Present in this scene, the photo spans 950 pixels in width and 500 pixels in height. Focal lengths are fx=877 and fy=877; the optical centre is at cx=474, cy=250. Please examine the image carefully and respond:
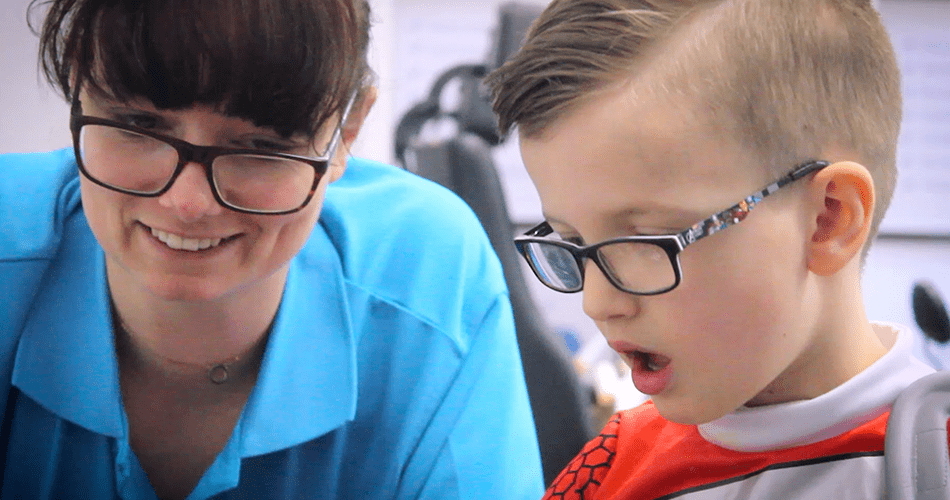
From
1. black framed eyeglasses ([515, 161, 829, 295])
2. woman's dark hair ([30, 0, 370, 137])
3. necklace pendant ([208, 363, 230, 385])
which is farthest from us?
necklace pendant ([208, 363, 230, 385])

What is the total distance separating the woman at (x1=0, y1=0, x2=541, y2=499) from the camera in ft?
2.71

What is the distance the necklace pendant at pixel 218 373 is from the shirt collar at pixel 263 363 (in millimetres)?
77

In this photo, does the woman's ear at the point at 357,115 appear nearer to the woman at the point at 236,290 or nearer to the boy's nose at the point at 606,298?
the woman at the point at 236,290

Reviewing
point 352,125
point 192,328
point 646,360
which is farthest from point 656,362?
point 192,328

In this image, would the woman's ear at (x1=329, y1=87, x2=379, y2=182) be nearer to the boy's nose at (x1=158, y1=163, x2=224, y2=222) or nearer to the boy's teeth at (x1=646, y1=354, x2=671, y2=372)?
the boy's nose at (x1=158, y1=163, x2=224, y2=222)

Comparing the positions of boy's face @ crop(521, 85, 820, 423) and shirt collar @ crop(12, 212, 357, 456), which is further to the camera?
shirt collar @ crop(12, 212, 357, 456)

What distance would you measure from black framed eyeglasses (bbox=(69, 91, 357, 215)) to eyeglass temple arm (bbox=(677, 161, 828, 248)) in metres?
0.40

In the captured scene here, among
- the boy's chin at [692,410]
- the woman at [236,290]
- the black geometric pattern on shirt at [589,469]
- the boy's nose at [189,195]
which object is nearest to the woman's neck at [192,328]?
the woman at [236,290]

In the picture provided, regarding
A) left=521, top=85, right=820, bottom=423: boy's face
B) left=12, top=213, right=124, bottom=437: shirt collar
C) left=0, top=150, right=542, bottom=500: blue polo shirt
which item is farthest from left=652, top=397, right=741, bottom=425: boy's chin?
left=12, top=213, right=124, bottom=437: shirt collar

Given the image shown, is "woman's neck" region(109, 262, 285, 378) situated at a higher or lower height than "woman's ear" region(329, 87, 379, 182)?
lower

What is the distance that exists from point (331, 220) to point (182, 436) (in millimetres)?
322

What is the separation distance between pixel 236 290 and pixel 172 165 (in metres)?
0.17

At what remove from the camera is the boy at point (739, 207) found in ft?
2.11

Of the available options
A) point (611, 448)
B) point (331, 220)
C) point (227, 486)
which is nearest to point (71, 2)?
point (331, 220)
